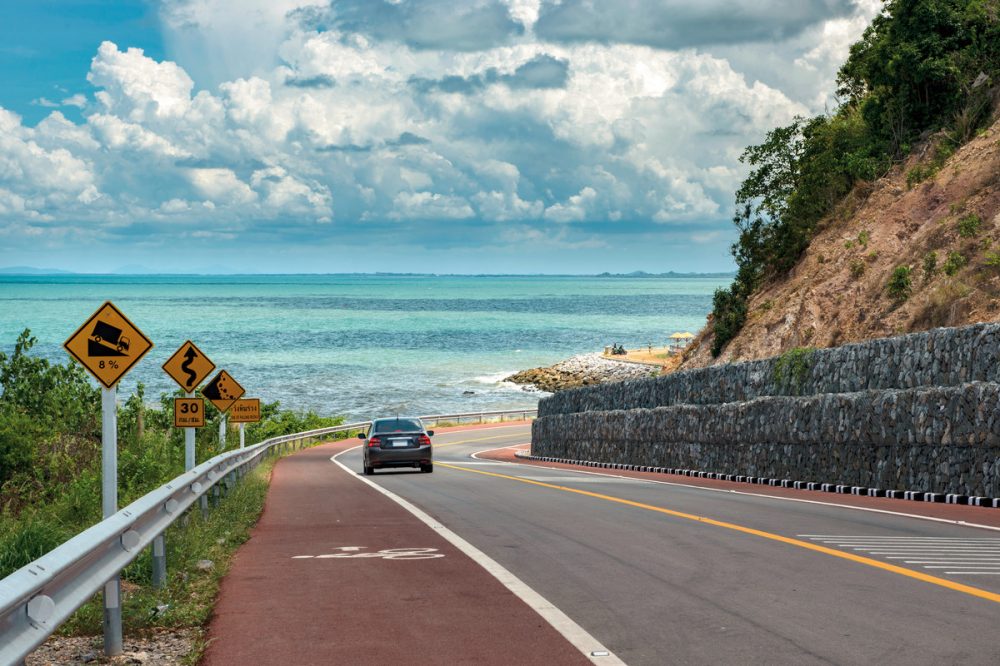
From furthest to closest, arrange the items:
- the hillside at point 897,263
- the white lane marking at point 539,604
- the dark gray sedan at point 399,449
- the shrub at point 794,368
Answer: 1. the hillside at point 897,263
2. the dark gray sedan at point 399,449
3. the shrub at point 794,368
4. the white lane marking at point 539,604

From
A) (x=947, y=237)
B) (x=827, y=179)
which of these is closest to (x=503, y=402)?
(x=827, y=179)

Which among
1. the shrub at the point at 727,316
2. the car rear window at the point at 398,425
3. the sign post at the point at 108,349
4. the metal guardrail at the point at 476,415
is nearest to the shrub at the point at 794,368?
the car rear window at the point at 398,425

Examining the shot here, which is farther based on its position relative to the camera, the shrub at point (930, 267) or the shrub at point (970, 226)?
the shrub at point (930, 267)

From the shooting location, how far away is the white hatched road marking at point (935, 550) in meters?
10.2

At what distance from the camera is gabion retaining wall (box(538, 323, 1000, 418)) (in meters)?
19.5

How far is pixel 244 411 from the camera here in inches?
1407

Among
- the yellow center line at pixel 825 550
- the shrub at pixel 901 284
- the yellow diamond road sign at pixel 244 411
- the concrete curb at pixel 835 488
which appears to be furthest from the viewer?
the yellow diamond road sign at pixel 244 411

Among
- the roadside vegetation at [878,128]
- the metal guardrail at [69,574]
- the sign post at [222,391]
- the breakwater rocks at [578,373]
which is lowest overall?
the metal guardrail at [69,574]

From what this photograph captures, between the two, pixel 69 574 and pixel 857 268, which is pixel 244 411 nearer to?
pixel 857 268

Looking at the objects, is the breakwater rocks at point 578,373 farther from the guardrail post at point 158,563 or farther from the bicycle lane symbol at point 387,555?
the guardrail post at point 158,563

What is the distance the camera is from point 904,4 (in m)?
41.0

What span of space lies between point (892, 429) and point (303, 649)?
49.6ft

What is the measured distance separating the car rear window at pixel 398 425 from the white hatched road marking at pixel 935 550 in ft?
62.6

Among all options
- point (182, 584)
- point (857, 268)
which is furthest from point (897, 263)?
point (182, 584)
